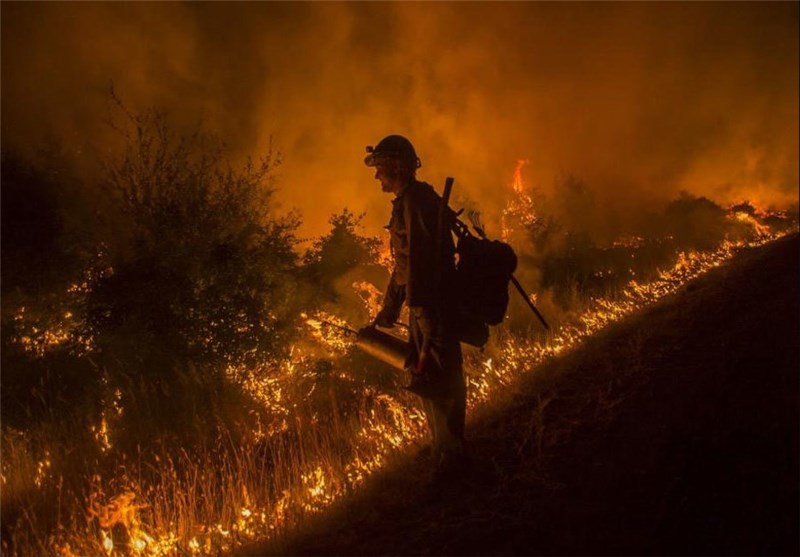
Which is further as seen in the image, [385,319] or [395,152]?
[385,319]

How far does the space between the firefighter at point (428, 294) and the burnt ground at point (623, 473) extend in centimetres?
44

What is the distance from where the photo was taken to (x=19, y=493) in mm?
7309

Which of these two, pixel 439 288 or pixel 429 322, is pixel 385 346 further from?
pixel 439 288

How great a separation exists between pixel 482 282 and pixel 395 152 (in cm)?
129

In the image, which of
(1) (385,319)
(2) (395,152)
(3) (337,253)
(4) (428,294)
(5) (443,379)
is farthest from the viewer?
(3) (337,253)

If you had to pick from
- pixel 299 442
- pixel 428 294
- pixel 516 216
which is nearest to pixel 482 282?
pixel 428 294

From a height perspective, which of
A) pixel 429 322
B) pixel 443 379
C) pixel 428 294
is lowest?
pixel 443 379

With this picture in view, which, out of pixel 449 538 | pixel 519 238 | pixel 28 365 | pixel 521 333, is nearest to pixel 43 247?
pixel 28 365

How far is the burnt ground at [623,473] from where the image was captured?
3.03 m

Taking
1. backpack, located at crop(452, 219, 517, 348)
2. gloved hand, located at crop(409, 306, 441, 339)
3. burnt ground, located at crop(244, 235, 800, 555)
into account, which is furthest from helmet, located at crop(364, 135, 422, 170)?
burnt ground, located at crop(244, 235, 800, 555)

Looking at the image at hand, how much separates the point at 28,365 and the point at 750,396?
9.64 metres

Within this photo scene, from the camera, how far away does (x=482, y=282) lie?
4168 millimetres

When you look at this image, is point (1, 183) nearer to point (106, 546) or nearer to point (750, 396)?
point (106, 546)

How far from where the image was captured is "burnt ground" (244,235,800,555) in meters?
3.03
